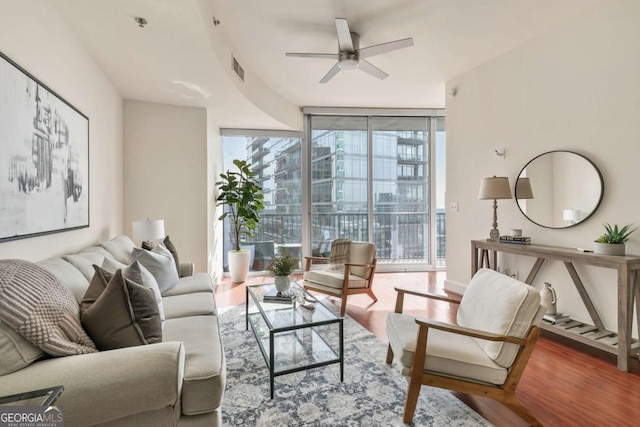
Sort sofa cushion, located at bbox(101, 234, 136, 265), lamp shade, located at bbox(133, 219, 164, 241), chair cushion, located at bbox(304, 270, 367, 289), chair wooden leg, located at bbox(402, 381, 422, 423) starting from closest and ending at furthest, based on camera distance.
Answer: chair wooden leg, located at bbox(402, 381, 422, 423)
sofa cushion, located at bbox(101, 234, 136, 265)
lamp shade, located at bbox(133, 219, 164, 241)
chair cushion, located at bbox(304, 270, 367, 289)

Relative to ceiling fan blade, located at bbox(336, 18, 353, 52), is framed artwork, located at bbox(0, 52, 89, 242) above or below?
below

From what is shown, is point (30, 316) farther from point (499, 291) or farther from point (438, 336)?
point (499, 291)

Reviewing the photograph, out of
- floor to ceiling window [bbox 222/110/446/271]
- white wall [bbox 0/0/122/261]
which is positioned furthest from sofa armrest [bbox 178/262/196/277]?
floor to ceiling window [bbox 222/110/446/271]

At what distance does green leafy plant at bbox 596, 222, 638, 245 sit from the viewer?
2.54m

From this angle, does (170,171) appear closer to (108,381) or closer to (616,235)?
(108,381)

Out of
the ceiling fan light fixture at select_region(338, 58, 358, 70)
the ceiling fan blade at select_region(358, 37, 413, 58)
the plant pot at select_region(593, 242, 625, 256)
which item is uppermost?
the ceiling fan blade at select_region(358, 37, 413, 58)

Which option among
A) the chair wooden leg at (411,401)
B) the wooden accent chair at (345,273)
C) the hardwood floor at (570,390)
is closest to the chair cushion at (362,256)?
the wooden accent chair at (345,273)

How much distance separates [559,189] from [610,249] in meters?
0.82

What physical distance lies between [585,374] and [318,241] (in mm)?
3936

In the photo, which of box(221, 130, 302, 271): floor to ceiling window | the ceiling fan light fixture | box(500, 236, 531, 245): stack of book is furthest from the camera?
box(221, 130, 302, 271): floor to ceiling window

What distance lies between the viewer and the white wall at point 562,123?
2680 millimetres

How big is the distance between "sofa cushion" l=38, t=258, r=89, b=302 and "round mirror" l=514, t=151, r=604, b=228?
3.85 meters

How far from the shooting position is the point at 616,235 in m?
2.55

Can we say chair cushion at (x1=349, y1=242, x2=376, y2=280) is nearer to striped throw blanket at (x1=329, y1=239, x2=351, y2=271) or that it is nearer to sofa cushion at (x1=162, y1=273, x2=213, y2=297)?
striped throw blanket at (x1=329, y1=239, x2=351, y2=271)
